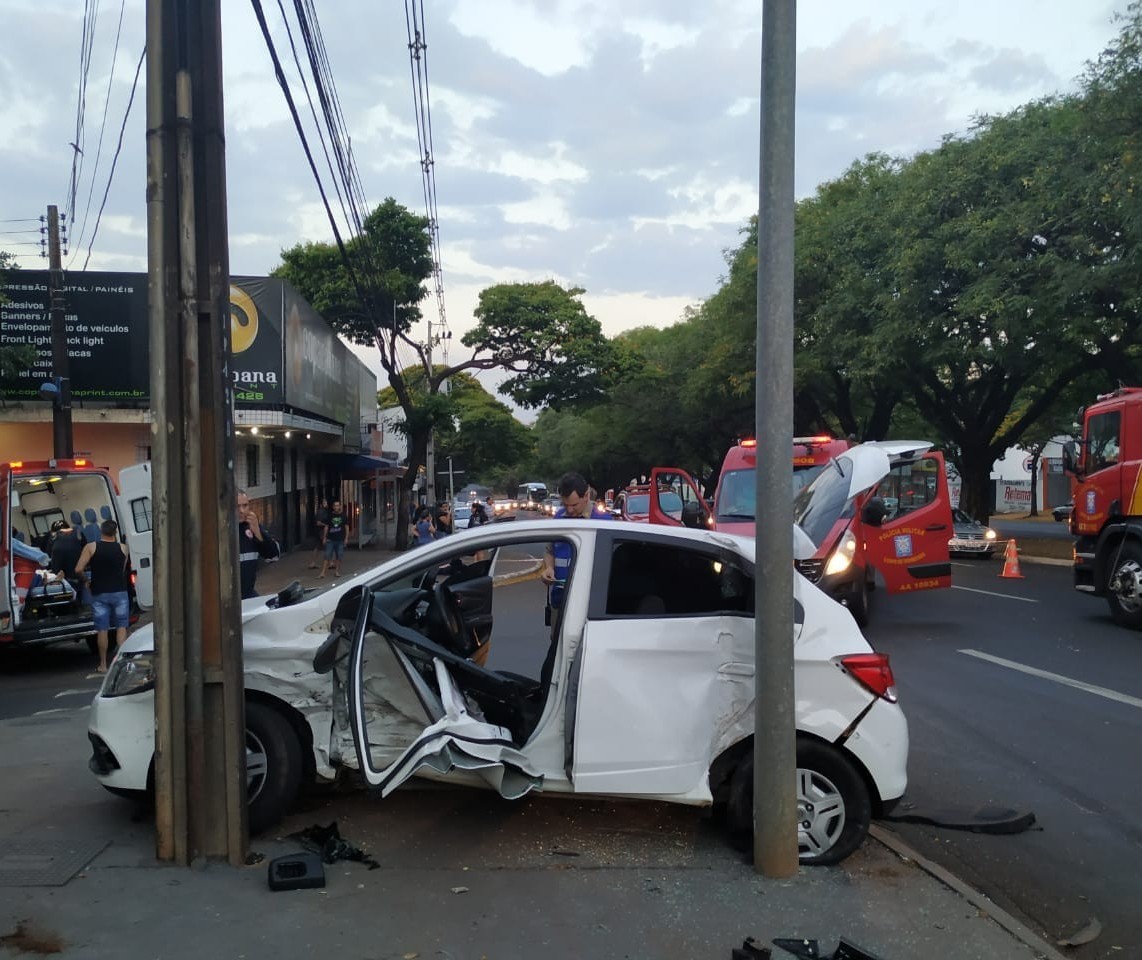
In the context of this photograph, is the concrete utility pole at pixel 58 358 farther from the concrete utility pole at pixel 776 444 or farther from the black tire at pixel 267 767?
the concrete utility pole at pixel 776 444

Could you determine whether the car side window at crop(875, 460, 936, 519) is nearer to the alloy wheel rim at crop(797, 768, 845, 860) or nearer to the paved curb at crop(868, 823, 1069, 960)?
the paved curb at crop(868, 823, 1069, 960)

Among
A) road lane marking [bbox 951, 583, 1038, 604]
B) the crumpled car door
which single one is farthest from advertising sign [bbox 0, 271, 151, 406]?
the crumpled car door

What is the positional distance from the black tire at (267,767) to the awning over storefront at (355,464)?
1240 inches

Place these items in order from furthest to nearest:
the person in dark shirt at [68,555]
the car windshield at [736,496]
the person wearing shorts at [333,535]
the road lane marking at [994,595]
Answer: the person wearing shorts at [333,535]
the car windshield at [736,496]
the road lane marking at [994,595]
the person in dark shirt at [68,555]

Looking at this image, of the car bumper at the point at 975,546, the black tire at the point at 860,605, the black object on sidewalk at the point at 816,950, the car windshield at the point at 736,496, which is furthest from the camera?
the car bumper at the point at 975,546

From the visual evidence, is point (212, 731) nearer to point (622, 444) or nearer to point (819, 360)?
point (819, 360)

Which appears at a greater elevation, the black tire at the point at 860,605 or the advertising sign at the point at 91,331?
the advertising sign at the point at 91,331

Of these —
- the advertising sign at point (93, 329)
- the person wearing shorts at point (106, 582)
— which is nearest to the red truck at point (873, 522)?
the person wearing shorts at point (106, 582)

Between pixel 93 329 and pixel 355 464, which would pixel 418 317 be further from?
pixel 93 329

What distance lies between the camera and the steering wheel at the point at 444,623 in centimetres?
582

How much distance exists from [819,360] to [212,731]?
25885 millimetres

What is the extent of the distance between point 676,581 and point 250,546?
686cm

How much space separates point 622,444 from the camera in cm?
5328

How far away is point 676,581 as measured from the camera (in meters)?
5.25
